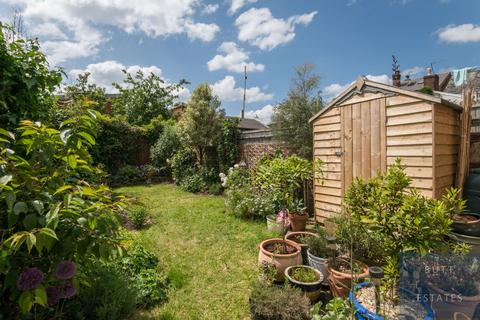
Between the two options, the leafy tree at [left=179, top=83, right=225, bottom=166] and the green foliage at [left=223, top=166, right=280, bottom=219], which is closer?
the green foliage at [left=223, top=166, right=280, bottom=219]

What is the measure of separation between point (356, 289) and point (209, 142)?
6.88 metres

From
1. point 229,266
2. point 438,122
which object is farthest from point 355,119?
point 229,266

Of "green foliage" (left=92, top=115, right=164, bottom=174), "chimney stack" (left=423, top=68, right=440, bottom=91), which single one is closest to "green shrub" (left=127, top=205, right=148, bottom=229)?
"green foliage" (left=92, top=115, right=164, bottom=174)

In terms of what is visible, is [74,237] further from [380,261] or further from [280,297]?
[380,261]

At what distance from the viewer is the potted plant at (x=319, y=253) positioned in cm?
295

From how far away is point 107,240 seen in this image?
142 centimetres

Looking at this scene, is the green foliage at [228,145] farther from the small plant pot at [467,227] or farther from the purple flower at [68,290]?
the purple flower at [68,290]

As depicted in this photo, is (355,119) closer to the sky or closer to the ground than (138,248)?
closer to the sky

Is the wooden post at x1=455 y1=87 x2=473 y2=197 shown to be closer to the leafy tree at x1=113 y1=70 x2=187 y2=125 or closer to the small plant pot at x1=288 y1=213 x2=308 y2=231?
the small plant pot at x1=288 y1=213 x2=308 y2=231

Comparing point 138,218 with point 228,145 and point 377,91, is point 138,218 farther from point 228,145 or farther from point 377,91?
point 377,91

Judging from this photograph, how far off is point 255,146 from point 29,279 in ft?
21.6

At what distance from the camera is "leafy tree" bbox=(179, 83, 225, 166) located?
27.9 ft

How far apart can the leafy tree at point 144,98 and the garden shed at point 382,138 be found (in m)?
15.5

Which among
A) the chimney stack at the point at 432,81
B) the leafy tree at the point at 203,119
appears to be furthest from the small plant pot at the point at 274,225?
the chimney stack at the point at 432,81
